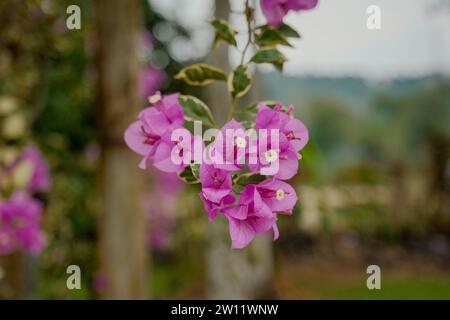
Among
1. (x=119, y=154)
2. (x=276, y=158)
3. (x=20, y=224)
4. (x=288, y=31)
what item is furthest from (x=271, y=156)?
(x=119, y=154)

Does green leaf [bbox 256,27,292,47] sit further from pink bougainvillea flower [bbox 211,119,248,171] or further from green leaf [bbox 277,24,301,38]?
pink bougainvillea flower [bbox 211,119,248,171]

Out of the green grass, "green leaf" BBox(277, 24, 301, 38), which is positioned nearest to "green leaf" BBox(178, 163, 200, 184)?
"green leaf" BBox(277, 24, 301, 38)

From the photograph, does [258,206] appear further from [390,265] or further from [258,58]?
[390,265]

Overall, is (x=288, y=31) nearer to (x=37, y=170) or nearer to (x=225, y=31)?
(x=225, y=31)

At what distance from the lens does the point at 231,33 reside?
0.73 metres

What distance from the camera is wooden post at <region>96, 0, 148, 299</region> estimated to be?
5.41 feet

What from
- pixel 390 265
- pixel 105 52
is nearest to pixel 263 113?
pixel 105 52

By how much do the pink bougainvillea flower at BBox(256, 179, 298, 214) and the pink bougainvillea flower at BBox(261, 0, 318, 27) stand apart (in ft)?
0.76

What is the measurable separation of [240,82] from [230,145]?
0.51 ft

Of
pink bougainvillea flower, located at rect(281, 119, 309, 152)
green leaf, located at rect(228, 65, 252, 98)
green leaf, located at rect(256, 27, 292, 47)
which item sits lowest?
pink bougainvillea flower, located at rect(281, 119, 309, 152)

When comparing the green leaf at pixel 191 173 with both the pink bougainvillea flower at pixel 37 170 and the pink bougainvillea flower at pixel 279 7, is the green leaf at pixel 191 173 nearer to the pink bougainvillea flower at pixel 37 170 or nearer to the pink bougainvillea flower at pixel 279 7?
the pink bougainvillea flower at pixel 279 7

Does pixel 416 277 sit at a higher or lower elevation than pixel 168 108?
lower

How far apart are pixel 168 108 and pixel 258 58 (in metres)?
0.14

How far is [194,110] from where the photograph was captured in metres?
0.67
